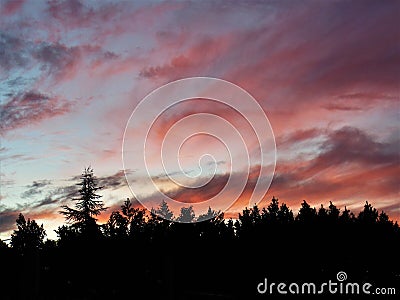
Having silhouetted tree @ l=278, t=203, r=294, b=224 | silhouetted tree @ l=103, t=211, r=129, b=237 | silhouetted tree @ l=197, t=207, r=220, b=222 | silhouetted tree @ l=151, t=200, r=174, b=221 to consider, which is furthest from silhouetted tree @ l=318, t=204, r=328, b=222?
silhouetted tree @ l=103, t=211, r=129, b=237

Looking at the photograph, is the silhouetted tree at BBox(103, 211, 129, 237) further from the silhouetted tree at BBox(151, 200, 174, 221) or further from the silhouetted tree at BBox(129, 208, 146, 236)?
the silhouetted tree at BBox(151, 200, 174, 221)

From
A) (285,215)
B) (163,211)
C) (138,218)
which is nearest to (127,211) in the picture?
(138,218)

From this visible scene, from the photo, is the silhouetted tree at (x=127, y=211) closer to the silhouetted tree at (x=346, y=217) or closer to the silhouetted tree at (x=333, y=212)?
the silhouetted tree at (x=333, y=212)

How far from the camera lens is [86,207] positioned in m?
52.4

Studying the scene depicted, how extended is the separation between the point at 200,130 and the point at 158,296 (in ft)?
37.3

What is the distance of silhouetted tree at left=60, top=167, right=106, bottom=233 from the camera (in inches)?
1991

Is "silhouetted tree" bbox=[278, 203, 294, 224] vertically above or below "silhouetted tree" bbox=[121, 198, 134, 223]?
below

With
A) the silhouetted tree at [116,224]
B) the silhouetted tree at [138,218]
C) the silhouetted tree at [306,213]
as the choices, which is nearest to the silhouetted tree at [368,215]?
the silhouetted tree at [306,213]

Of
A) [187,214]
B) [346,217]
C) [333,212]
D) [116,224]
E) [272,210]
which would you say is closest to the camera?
[346,217]

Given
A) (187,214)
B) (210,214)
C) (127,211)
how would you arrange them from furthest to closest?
(187,214)
(127,211)
(210,214)

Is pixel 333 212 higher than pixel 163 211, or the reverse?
pixel 163 211

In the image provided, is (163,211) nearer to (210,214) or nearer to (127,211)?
(127,211)

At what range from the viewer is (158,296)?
6969 mm

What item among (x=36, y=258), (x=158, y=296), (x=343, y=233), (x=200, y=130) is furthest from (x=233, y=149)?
(x=343, y=233)
